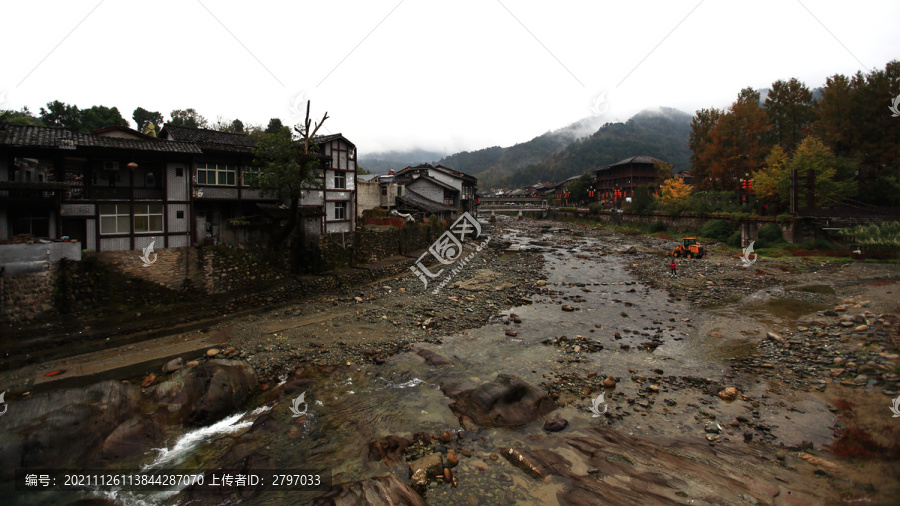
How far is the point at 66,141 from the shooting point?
1620 centimetres

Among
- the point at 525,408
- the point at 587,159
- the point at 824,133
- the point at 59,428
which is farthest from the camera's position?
the point at 587,159

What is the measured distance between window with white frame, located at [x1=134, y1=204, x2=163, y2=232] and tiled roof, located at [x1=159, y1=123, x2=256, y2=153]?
4.00m

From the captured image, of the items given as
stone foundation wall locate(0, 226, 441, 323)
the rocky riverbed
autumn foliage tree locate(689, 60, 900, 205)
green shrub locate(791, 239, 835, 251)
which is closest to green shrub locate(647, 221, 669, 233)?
autumn foliage tree locate(689, 60, 900, 205)

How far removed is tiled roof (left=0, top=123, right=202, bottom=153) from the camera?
A: 15414 mm

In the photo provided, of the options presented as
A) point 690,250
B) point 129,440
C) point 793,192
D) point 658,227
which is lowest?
point 129,440

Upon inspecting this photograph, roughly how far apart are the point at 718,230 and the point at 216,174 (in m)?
48.6

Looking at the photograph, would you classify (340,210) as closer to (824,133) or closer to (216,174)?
(216,174)

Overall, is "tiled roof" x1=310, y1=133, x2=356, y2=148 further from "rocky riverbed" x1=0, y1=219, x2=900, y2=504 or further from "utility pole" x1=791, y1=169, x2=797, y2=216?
"utility pole" x1=791, y1=169, x2=797, y2=216

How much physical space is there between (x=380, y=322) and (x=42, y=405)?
11.2 m

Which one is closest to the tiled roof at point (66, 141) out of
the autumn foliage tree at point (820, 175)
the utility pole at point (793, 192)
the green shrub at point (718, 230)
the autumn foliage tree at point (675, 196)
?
the utility pole at point (793, 192)

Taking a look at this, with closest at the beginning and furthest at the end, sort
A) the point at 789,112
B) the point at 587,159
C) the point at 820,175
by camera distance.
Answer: the point at 820,175, the point at 789,112, the point at 587,159

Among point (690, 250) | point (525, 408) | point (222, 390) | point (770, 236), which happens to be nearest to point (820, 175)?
point (770, 236)

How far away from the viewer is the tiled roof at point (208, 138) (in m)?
21.1

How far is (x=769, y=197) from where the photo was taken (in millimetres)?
42375
